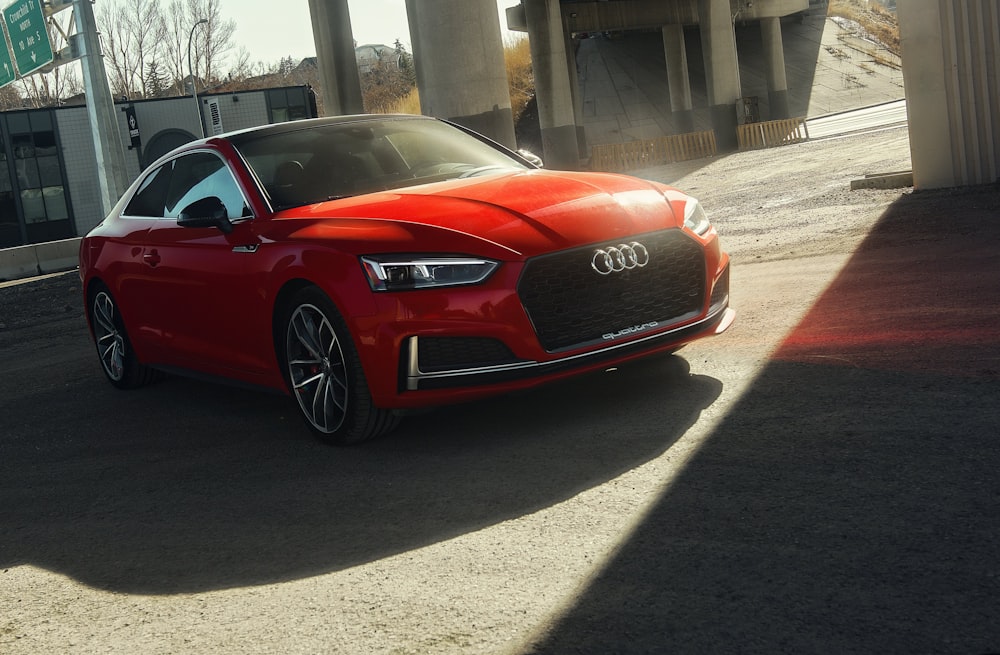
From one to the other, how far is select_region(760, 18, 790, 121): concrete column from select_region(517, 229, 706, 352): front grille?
59.0m

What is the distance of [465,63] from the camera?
26547 millimetres

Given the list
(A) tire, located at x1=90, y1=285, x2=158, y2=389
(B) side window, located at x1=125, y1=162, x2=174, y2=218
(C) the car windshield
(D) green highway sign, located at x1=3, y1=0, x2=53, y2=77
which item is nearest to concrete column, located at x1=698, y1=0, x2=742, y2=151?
(D) green highway sign, located at x1=3, y1=0, x2=53, y2=77

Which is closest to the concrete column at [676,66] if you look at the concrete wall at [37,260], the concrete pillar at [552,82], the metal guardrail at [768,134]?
the concrete pillar at [552,82]

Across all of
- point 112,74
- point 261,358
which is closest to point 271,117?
point 112,74

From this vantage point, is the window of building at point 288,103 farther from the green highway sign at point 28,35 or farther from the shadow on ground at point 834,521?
the shadow on ground at point 834,521

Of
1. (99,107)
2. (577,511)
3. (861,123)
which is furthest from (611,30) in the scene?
(577,511)

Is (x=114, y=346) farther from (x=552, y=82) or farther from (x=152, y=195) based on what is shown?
(x=552, y=82)

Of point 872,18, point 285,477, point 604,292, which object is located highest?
point 872,18

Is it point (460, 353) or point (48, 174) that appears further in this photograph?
point (48, 174)

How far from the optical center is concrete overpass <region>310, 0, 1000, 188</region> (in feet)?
43.0

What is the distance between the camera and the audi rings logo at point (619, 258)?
5.18 metres

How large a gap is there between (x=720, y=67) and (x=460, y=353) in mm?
45312

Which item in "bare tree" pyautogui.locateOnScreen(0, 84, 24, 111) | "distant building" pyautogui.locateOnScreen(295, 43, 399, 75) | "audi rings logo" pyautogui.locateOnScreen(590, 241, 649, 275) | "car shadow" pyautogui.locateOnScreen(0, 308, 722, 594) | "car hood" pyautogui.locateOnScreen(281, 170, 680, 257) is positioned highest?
"distant building" pyautogui.locateOnScreen(295, 43, 399, 75)

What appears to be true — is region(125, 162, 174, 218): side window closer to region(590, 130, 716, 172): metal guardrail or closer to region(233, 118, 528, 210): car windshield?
region(233, 118, 528, 210): car windshield
